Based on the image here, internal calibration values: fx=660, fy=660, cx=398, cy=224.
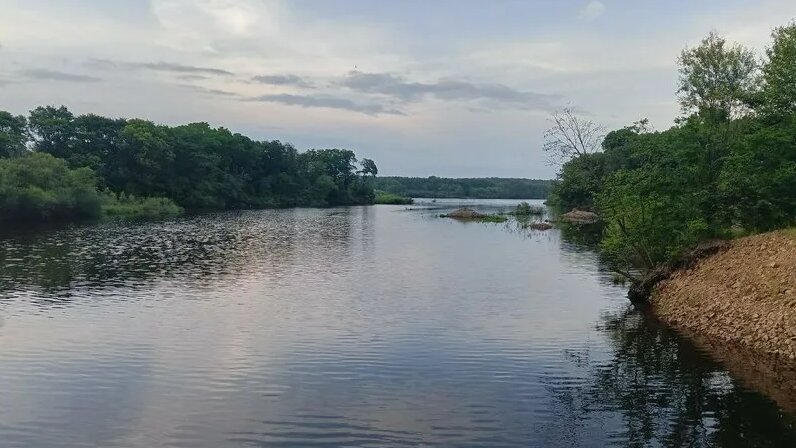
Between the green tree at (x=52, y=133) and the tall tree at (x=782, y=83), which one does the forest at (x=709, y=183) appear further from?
the green tree at (x=52, y=133)

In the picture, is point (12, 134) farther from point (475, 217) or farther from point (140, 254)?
point (475, 217)

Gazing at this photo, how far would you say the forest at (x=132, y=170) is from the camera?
88312 millimetres

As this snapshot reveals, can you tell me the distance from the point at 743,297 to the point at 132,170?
12736cm

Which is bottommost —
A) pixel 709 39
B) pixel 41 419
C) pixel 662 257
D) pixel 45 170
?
pixel 41 419

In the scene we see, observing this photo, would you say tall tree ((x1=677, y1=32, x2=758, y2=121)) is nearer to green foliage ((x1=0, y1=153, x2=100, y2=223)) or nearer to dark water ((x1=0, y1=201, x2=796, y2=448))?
dark water ((x1=0, y1=201, x2=796, y2=448))

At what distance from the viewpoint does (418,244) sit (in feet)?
226

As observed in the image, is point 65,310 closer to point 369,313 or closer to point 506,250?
point 369,313

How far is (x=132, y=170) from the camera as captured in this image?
134 metres

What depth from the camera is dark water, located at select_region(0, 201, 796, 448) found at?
16141 mm

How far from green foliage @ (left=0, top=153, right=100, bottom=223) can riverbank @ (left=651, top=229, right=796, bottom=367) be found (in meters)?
78.1

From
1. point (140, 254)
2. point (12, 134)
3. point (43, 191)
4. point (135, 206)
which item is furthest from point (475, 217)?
point (12, 134)

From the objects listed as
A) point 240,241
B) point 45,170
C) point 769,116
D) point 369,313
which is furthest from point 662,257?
point 45,170

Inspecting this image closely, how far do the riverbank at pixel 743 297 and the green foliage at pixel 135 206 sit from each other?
91.1 meters

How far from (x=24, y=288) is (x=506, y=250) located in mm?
41303
